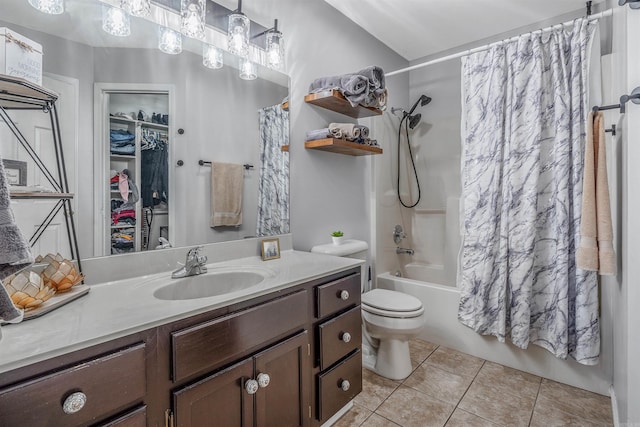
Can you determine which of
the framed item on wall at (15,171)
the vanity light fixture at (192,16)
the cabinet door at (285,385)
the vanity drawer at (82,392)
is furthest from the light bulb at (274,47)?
the vanity drawer at (82,392)

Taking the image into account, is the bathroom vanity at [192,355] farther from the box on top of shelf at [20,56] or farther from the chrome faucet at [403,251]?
the chrome faucet at [403,251]

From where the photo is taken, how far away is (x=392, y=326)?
189 centimetres

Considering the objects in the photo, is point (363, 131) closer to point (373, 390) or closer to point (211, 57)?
point (211, 57)

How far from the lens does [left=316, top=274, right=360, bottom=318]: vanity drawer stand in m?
1.41

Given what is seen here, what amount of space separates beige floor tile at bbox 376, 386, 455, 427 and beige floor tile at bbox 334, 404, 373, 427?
76 millimetres

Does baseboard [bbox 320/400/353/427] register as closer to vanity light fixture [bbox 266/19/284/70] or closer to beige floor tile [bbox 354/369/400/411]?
beige floor tile [bbox 354/369/400/411]

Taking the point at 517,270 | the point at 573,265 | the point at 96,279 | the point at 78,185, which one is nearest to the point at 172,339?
the point at 96,279

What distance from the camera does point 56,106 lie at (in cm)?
112

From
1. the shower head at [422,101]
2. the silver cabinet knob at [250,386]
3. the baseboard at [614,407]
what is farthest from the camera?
the shower head at [422,101]

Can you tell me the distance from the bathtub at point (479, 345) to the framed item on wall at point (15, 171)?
2.23 m

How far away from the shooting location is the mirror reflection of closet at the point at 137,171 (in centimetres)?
128

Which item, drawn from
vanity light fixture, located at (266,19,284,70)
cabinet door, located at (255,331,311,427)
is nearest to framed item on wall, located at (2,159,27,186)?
cabinet door, located at (255,331,311,427)

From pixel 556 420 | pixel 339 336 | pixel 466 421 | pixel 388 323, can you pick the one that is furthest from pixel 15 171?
pixel 556 420

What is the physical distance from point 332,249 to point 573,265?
1.44 meters
